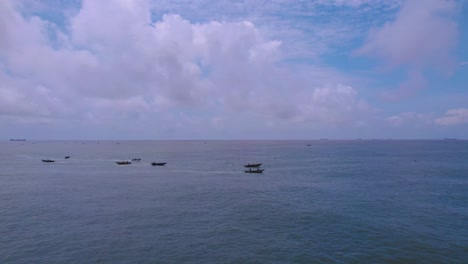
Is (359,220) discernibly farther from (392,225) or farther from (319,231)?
(319,231)

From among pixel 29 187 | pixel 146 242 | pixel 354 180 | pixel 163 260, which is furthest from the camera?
pixel 354 180

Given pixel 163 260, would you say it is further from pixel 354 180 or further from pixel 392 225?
pixel 354 180

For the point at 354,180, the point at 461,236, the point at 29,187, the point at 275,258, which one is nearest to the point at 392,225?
the point at 461,236

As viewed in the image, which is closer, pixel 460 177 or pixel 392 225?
pixel 392 225

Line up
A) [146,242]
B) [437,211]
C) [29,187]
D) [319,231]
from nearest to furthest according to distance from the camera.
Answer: [146,242]
[319,231]
[437,211]
[29,187]

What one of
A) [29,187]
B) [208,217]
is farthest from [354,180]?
[29,187]

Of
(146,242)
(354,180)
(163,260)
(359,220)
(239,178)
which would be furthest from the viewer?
(239,178)

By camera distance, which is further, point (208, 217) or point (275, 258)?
point (208, 217)

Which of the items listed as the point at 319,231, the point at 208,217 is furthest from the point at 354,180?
the point at 208,217
